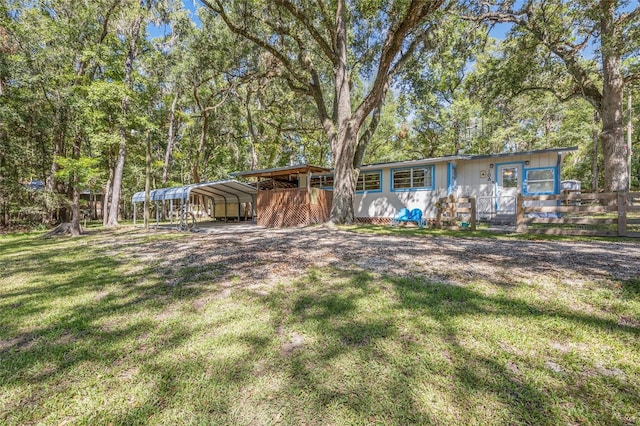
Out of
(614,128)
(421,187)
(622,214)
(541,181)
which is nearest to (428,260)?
(622,214)

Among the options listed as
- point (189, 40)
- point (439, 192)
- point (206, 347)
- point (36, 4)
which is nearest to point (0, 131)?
point (36, 4)

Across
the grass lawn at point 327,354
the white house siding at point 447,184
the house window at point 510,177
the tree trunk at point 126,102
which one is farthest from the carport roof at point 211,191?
the house window at point 510,177

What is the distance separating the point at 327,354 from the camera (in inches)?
86.0

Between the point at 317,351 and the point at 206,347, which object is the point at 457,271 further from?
the point at 206,347

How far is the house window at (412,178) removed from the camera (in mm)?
13125

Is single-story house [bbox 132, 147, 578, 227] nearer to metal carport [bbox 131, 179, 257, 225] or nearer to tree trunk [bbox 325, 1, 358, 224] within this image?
metal carport [bbox 131, 179, 257, 225]

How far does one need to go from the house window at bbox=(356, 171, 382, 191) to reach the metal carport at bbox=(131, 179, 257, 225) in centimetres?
602

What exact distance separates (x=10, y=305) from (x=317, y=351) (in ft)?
12.8

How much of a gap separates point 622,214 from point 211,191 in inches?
684

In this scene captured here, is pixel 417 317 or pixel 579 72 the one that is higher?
pixel 579 72

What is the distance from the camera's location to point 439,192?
1282 cm

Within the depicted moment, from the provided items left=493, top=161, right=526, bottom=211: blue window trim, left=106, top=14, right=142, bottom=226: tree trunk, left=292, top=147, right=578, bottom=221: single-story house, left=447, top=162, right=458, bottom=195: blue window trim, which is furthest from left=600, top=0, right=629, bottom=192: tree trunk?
left=106, top=14, right=142, bottom=226: tree trunk

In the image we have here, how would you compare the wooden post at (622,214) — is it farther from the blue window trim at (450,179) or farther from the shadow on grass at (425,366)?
the shadow on grass at (425,366)

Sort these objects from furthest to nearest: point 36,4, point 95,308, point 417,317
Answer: point 36,4 → point 95,308 → point 417,317
